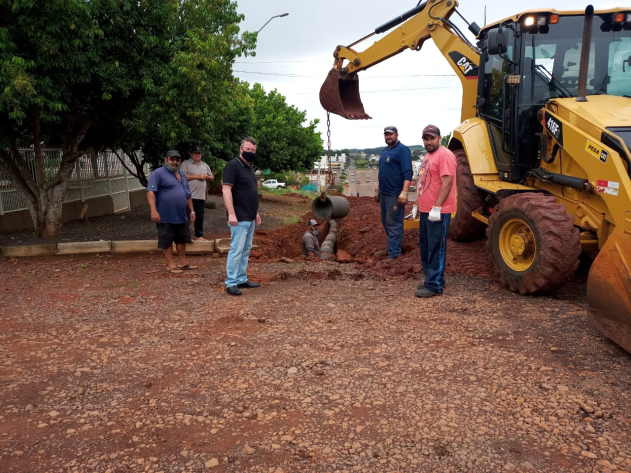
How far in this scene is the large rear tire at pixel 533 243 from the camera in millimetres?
4984

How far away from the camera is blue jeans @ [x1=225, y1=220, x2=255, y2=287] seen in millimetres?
5938

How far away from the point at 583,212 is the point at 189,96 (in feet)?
21.6

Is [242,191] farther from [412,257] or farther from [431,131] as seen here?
[412,257]

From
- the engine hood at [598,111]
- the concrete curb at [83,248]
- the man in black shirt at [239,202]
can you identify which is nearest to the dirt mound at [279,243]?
the man in black shirt at [239,202]

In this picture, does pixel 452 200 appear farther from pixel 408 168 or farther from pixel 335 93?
pixel 335 93

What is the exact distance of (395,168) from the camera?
741cm

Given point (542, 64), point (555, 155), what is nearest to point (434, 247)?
point (555, 155)

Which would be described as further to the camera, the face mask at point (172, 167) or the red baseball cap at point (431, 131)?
the face mask at point (172, 167)

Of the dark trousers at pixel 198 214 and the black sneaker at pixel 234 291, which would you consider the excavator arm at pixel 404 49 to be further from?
the black sneaker at pixel 234 291

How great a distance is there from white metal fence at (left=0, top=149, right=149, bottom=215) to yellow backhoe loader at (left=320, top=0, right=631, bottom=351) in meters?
9.75

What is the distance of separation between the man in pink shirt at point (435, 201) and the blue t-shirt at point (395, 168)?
148 centimetres

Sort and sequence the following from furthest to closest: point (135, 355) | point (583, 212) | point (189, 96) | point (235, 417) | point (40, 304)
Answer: point (189, 96), point (40, 304), point (583, 212), point (135, 355), point (235, 417)

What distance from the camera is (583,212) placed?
5.33 meters

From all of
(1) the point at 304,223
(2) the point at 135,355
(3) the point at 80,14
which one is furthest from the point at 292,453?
(1) the point at 304,223
